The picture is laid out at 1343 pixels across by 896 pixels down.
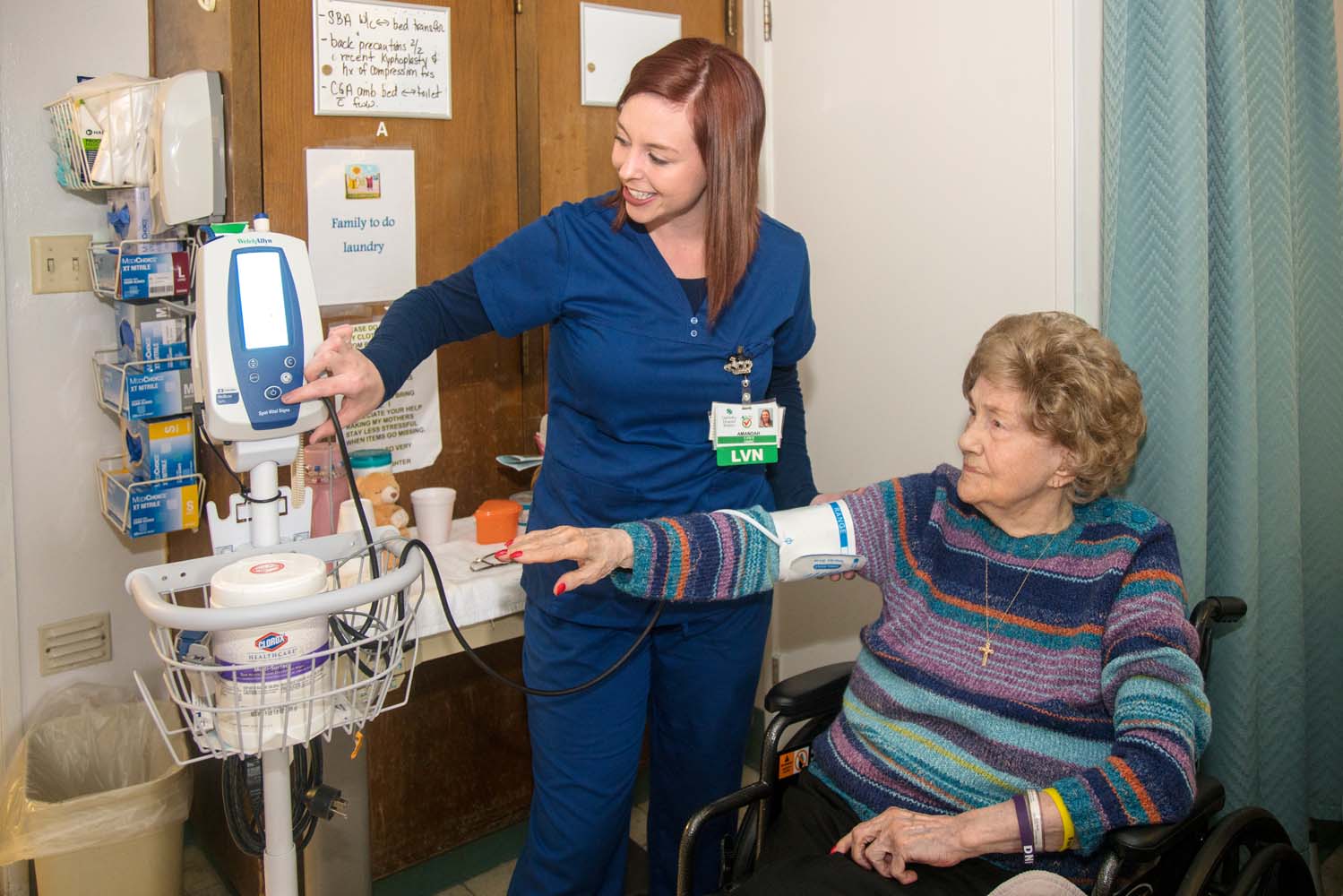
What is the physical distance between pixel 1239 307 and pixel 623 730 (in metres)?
1.23

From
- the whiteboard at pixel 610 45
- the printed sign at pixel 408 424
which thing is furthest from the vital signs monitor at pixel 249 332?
the whiteboard at pixel 610 45

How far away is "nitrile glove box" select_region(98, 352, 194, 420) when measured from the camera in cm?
209

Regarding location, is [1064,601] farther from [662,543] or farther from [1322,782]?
[1322,782]

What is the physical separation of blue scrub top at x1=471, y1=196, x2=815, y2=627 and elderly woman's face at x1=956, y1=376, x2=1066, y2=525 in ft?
1.25

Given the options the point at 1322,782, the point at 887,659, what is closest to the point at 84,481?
the point at 887,659

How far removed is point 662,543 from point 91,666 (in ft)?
4.96

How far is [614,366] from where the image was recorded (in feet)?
5.61

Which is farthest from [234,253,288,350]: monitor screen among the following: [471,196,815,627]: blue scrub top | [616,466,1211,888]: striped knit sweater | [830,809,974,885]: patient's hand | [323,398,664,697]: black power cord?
[830,809,974,885]: patient's hand

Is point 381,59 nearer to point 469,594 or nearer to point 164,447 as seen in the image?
point 164,447

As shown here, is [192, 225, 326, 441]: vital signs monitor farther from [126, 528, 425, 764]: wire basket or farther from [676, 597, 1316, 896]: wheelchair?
[676, 597, 1316, 896]: wheelchair

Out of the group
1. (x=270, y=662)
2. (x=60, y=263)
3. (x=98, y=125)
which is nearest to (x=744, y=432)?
(x=270, y=662)

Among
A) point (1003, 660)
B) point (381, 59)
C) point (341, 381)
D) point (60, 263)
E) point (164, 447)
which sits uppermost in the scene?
point (381, 59)

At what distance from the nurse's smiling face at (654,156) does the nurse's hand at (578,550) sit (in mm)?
506

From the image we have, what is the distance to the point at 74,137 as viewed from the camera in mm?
2066
